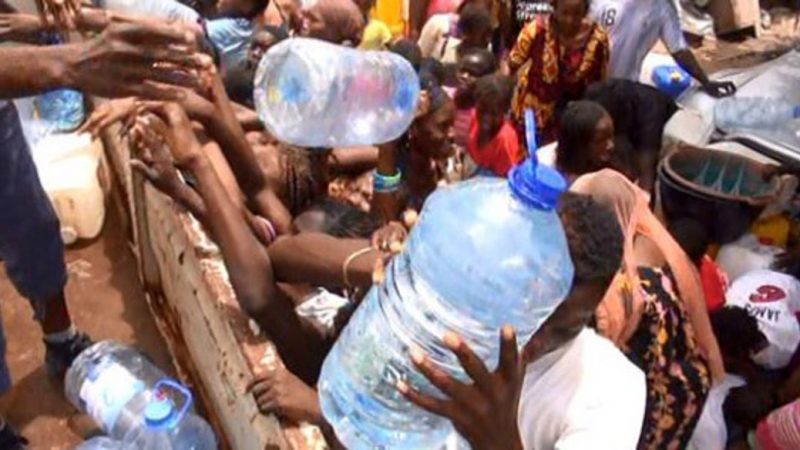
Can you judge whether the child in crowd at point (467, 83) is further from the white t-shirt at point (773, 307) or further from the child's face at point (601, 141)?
the white t-shirt at point (773, 307)

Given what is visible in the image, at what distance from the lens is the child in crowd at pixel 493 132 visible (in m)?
3.88

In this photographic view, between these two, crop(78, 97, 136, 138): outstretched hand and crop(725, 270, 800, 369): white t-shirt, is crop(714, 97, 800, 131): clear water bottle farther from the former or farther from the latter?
crop(78, 97, 136, 138): outstretched hand

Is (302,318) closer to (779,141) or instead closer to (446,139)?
(446,139)

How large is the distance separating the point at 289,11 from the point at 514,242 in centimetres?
283

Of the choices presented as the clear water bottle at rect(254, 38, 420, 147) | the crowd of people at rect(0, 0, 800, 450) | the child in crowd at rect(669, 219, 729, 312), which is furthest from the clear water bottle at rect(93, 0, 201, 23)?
the child in crowd at rect(669, 219, 729, 312)

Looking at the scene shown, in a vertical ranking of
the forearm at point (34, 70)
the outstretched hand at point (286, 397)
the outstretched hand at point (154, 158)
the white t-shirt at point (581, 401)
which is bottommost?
the outstretched hand at point (286, 397)

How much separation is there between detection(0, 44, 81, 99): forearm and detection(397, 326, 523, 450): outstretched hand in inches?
35.5

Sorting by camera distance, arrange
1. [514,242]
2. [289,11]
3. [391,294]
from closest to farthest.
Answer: [514,242] < [391,294] < [289,11]

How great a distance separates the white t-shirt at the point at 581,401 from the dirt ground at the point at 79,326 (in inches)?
80.9

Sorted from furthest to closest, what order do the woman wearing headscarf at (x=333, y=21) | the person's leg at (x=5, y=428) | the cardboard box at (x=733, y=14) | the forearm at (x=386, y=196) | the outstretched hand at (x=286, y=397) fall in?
the cardboard box at (x=733, y=14) < the woman wearing headscarf at (x=333, y=21) < the person's leg at (x=5, y=428) < the forearm at (x=386, y=196) < the outstretched hand at (x=286, y=397)

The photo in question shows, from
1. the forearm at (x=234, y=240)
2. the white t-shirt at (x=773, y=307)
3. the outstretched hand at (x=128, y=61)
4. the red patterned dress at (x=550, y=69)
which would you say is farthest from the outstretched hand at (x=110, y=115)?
the white t-shirt at (x=773, y=307)

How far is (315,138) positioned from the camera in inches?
120

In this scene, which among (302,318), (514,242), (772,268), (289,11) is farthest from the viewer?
(289,11)

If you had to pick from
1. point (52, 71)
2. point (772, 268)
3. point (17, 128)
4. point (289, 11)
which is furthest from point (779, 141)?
point (52, 71)
